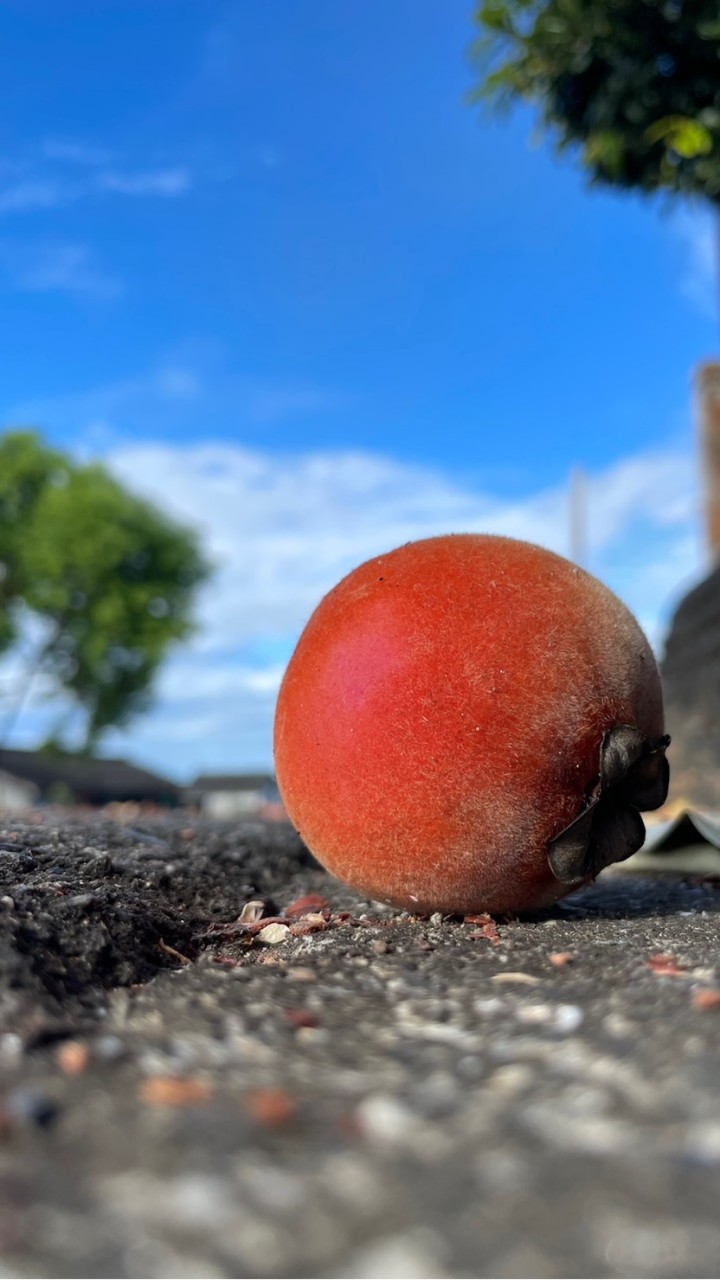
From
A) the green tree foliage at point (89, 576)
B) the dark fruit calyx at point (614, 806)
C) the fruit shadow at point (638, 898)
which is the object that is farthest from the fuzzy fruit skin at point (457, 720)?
the green tree foliage at point (89, 576)

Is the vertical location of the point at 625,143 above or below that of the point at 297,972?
above

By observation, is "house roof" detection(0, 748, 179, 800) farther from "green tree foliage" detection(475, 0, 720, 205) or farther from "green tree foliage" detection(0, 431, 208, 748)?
"green tree foliage" detection(475, 0, 720, 205)

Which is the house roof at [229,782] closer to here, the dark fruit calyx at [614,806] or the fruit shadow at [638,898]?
the fruit shadow at [638,898]

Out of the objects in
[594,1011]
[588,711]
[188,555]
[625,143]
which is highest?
[188,555]

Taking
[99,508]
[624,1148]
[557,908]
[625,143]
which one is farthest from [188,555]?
[624,1148]

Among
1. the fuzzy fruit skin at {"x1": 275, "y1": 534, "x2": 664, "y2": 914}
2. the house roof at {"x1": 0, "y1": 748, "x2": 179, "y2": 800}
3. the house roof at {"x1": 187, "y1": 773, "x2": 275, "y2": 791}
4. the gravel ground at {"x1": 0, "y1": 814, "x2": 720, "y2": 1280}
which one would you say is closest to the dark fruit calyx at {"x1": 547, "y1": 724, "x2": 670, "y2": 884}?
the fuzzy fruit skin at {"x1": 275, "y1": 534, "x2": 664, "y2": 914}

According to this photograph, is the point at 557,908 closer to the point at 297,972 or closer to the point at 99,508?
the point at 297,972

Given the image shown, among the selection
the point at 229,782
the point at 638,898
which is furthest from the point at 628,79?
the point at 229,782
